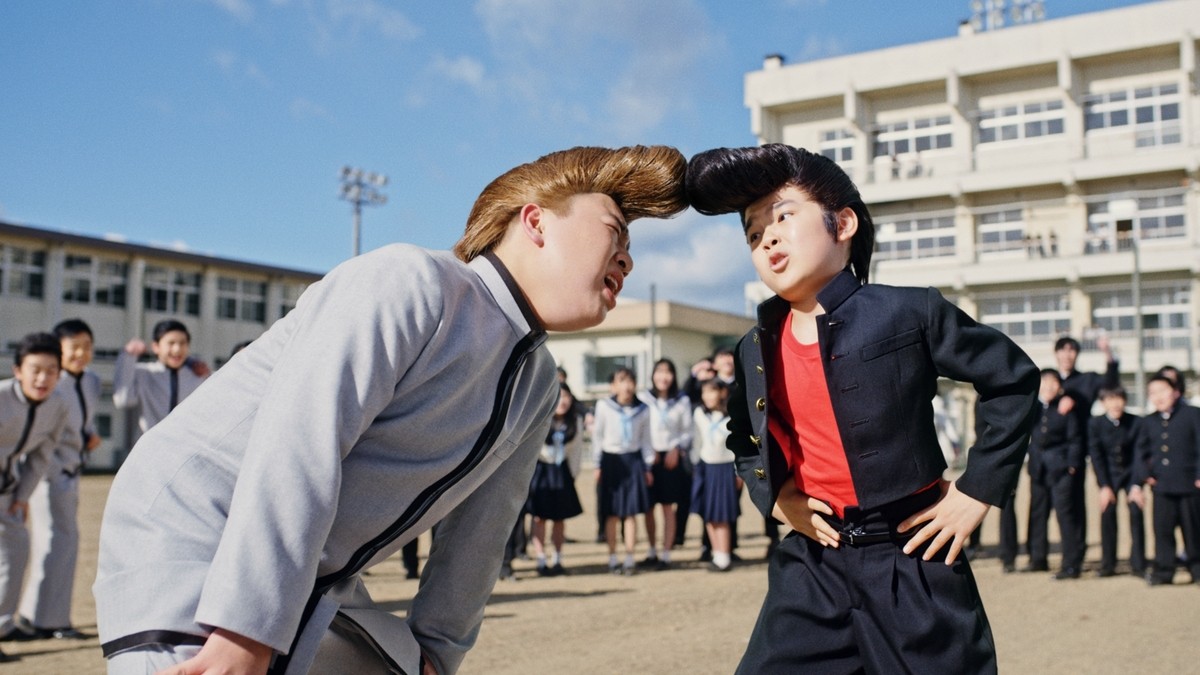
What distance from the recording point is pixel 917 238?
39906 millimetres

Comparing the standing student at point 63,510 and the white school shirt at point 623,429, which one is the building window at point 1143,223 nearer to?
the white school shirt at point 623,429

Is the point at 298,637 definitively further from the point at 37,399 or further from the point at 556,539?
the point at 556,539

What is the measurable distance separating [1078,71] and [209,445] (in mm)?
40677

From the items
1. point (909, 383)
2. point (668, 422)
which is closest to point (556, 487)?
point (668, 422)

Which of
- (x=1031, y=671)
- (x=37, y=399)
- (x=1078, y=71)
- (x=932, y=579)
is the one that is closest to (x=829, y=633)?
(x=932, y=579)

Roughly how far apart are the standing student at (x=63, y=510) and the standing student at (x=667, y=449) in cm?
519

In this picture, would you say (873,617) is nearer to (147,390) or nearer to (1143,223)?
(147,390)

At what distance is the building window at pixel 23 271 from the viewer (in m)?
35.8

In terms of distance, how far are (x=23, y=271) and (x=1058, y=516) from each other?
36414mm

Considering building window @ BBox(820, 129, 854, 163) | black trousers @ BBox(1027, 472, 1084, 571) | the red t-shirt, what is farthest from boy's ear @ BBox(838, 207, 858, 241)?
building window @ BBox(820, 129, 854, 163)

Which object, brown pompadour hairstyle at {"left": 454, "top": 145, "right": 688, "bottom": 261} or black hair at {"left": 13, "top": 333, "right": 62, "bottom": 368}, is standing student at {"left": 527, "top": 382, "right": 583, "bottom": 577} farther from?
brown pompadour hairstyle at {"left": 454, "top": 145, "right": 688, "bottom": 261}

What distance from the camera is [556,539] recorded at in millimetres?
9828

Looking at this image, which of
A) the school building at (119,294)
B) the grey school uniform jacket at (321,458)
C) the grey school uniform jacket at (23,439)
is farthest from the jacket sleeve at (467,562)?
the school building at (119,294)

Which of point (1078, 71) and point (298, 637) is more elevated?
point (1078, 71)
